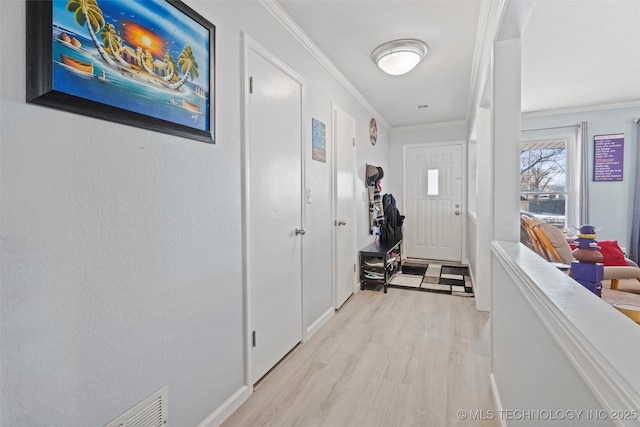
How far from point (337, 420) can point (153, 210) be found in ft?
4.50

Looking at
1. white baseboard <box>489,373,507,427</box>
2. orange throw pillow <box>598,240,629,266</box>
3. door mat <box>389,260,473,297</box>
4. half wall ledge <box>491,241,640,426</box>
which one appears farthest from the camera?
door mat <box>389,260,473,297</box>

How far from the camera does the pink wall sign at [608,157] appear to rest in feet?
13.6

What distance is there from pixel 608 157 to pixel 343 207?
4020mm

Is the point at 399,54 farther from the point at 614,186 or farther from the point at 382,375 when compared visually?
the point at 614,186

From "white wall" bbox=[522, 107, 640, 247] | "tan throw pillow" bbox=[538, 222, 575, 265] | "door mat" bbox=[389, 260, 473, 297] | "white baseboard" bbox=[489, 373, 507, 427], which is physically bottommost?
"white baseboard" bbox=[489, 373, 507, 427]

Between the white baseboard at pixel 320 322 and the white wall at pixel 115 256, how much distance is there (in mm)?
847

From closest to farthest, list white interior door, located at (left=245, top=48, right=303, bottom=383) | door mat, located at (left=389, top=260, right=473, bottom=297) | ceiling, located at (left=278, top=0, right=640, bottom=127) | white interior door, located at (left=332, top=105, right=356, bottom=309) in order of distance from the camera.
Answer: white interior door, located at (left=245, top=48, right=303, bottom=383)
ceiling, located at (left=278, top=0, right=640, bottom=127)
white interior door, located at (left=332, top=105, right=356, bottom=309)
door mat, located at (left=389, top=260, right=473, bottom=297)

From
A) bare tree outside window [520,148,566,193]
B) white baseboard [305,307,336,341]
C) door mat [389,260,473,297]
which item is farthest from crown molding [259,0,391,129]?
bare tree outside window [520,148,566,193]

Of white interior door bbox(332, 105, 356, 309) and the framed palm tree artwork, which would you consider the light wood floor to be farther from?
the framed palm tree artwork

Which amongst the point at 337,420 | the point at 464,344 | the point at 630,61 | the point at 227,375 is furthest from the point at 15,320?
the point at 630,61

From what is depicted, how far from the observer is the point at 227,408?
5.14 feet

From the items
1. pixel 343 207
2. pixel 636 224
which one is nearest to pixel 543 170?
pixel 636 224

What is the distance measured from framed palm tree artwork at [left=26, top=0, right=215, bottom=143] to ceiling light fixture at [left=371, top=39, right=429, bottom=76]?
1.54 m

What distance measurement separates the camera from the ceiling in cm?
204
